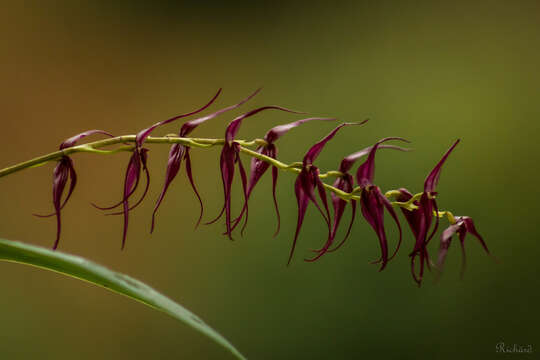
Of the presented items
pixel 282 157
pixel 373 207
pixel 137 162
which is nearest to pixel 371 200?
pixel 373 207

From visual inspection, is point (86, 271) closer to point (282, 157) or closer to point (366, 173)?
point (366, 173)

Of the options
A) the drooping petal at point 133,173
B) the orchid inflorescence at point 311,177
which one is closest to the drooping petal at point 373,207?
the orchid inflorescence at point 311,177

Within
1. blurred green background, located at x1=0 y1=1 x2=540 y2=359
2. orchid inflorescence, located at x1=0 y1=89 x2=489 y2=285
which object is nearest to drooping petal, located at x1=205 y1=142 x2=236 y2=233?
orchid inflorescence, located at x1=0 y1=89 x2=489 y2=285

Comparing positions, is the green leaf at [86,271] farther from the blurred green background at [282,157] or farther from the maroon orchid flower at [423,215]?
the blurred green background at [282,157]

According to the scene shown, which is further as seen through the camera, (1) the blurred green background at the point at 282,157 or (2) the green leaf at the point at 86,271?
(1) the blurred green background at the point at 282,157

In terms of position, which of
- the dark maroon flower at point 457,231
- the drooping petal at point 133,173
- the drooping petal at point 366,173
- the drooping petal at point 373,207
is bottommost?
the dark maroon flower at point 457,231

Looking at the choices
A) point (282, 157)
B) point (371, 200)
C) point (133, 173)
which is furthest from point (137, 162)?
point (282, 157)

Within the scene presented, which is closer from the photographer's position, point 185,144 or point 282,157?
point 185,144

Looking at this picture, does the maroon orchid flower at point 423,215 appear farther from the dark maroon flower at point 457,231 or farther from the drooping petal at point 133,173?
the drooping petal at point 133,173

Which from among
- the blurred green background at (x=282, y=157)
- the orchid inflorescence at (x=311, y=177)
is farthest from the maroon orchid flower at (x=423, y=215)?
the blurred green background at (x=282, y=157)

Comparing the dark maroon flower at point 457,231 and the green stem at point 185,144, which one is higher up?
the green stem at point 185,144
